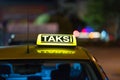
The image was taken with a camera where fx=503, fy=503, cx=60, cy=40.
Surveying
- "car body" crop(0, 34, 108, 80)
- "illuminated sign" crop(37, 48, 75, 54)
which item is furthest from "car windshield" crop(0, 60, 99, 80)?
"illuminated sign" crop(37, 48, 75, 54)

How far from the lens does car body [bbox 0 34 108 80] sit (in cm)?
468

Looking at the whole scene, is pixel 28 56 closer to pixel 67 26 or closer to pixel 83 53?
pixel 83 53

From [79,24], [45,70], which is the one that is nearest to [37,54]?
[45,70]

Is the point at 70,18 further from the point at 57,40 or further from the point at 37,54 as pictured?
the point at 37,54

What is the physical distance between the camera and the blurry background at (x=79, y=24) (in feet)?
54.8

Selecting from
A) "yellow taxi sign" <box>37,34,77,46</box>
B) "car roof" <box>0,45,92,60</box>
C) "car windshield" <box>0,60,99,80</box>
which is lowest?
"car windshield" <box>0,60,99,80</box>

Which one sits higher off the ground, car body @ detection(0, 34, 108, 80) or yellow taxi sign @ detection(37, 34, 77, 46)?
yellow taxi sign @ detection(37, 34, 77, 46)

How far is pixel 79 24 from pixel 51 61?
145ft

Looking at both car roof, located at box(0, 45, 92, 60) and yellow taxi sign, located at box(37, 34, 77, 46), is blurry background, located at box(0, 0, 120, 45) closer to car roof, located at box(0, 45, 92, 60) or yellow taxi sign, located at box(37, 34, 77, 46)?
yellow taxi sign, located at box(37, 34, 77, 46)

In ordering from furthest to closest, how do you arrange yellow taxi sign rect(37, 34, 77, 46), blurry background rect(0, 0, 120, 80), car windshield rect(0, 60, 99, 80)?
blurry background rect(0, 0, 120, 80), yellow taxi sign rect(37, 34, 77, 46), car windshield rect(0, 60, 99, 80)

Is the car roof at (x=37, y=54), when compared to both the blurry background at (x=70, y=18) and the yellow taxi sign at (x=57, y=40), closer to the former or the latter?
the yellow taxi sign at (x=57, y=40)

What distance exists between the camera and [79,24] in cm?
4869

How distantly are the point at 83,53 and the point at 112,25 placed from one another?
37.3m

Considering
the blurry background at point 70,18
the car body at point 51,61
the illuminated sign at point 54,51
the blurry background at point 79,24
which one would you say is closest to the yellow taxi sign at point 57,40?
the car body at point 51,61
